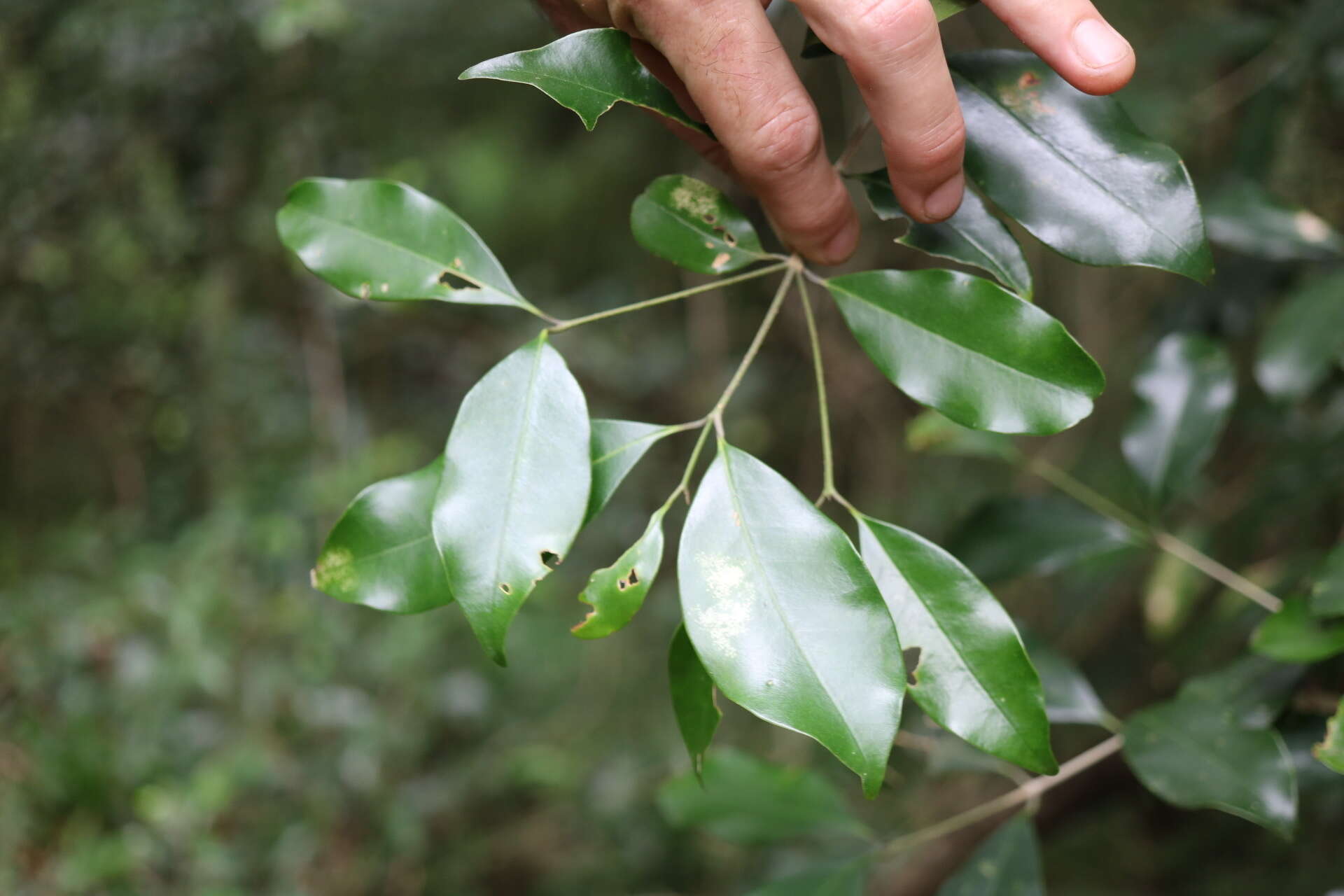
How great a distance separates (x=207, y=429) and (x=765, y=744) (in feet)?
4.75

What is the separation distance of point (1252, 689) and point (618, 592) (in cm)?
53

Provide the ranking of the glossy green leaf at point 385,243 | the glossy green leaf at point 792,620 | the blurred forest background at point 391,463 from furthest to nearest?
the blurred forest background at point 391,463 < the glossy green leaf at point 385,243 < the glossy green leaf at point 792,620

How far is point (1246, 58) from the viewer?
1207 millimetres

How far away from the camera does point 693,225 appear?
54 centimetres

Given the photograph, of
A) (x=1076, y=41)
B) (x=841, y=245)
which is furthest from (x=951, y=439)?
(x=1076, y=41)

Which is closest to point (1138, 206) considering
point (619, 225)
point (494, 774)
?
point (494, 774)

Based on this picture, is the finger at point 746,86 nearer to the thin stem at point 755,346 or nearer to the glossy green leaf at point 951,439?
the thin stem at point 755,346

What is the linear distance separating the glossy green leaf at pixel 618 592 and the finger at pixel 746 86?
0.65ft

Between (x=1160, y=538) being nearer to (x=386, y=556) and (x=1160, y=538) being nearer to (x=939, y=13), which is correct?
(x=939, y=13)

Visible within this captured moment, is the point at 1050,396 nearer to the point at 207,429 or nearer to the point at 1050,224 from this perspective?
the point at 1050,224

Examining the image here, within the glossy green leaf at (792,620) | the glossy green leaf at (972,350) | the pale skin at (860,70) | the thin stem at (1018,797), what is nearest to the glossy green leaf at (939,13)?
the pale skin at (860,70)

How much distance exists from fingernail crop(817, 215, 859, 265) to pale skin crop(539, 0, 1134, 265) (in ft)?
0.17

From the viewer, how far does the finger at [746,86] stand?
45 centimetres

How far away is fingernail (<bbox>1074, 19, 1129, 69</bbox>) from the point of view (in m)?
0.43
